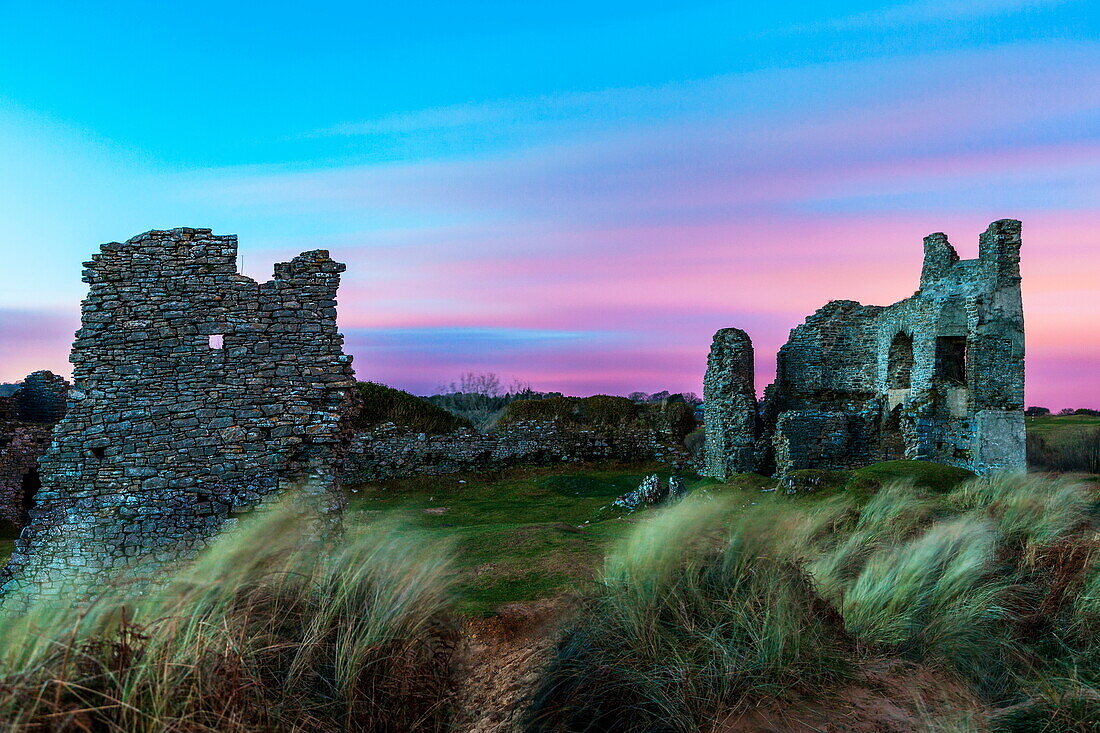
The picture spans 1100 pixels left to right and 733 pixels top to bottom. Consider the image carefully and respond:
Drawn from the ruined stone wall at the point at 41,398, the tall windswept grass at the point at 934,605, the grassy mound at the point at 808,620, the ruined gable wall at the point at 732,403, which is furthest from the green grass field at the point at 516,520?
the ruined stone wall at the point at 41,398

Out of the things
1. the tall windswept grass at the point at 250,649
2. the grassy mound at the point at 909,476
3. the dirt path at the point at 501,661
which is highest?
the grassy mound at the point at 909,476

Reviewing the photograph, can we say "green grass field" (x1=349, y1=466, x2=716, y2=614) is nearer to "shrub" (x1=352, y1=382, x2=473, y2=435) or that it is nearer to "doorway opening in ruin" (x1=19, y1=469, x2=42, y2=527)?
"shrub" (x1=352, y1=382, x2=473, y2=435)

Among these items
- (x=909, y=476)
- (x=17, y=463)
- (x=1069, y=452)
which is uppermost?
(x=909, y=476)

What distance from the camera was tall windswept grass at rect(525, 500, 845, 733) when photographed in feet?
14.7

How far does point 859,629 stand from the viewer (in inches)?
222

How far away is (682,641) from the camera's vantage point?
4996 mm

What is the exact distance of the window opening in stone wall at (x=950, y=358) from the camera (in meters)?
19.0

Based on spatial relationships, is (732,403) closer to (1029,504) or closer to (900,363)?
(900,363)

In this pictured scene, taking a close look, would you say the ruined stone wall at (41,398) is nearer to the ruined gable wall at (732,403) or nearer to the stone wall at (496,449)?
the stone wall at (496,449)

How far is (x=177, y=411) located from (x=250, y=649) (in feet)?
22.2

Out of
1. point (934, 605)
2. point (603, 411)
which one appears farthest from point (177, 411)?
point (603, 411)

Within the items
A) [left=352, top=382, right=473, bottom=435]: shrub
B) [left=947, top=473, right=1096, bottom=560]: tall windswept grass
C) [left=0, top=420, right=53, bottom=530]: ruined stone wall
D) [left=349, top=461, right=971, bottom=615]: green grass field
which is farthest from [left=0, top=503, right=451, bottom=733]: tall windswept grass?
[left=352, top=382, right=473, bottom=435]: shrub

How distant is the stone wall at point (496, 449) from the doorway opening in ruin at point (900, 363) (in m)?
7.15

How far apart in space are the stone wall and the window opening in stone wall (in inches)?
341
